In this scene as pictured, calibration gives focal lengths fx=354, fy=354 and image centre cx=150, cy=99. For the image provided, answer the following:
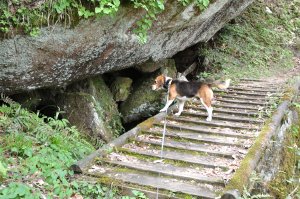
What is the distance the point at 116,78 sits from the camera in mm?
10547

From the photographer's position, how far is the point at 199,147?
660cm

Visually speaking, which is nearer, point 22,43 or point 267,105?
point 22,43

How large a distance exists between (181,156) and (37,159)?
2.43m

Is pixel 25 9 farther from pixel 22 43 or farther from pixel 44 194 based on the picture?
pixel 44 194

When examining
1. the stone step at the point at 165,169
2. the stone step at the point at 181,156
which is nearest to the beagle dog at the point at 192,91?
the stone step at the point at 181,156

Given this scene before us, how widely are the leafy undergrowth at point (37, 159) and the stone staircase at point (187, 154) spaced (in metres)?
0.41

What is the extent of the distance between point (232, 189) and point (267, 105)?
481 centimetres

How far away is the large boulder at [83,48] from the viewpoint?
605 cm

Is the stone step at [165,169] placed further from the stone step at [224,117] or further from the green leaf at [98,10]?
the stone step at [224,117]

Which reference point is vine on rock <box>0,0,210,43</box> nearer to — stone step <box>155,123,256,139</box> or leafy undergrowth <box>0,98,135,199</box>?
leafy undergrowth <box>0,98,135,199</box>

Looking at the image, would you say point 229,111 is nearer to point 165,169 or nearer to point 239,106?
point 239,106

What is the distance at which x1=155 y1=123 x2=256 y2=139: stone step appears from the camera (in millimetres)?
7191

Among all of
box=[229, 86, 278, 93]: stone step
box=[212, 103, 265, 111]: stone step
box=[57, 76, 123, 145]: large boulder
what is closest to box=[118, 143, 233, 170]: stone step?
box=[57, 76, 123, 145]: large boulder

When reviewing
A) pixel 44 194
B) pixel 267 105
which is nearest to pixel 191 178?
pixel 44 194
